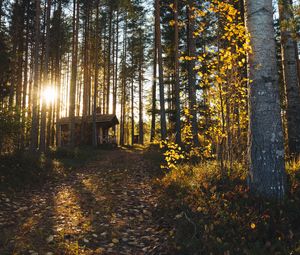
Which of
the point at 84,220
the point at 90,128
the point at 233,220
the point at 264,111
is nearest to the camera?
the point at 233,220

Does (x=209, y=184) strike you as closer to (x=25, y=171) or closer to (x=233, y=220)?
(x=233, y=220)

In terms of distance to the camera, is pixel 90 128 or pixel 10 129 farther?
pixel 90 128

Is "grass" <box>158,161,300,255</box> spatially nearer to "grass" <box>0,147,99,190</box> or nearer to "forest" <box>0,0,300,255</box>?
"forest" <box>0,0,300,255</box>

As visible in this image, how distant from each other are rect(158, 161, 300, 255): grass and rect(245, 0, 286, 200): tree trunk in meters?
0.33

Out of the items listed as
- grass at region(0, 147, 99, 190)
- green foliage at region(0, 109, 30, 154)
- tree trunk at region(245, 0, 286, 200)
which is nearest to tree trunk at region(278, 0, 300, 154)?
tree trunk at region(245, 0, 286, 200)

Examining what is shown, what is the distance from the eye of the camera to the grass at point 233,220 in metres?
3.61

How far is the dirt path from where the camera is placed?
14.2 ft

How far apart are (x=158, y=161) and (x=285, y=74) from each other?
710 centimetres

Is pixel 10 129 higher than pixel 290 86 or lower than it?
lower

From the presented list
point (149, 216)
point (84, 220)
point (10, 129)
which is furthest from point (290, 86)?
point (10, 129)

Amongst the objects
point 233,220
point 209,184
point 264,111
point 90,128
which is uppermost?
point 90,128

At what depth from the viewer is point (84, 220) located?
5633 millimetres

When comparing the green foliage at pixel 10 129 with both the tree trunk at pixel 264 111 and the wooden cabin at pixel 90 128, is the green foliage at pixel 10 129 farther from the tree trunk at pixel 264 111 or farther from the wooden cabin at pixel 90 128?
the wooden cabin at pixel 90 128

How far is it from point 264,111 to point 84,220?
4328mm
